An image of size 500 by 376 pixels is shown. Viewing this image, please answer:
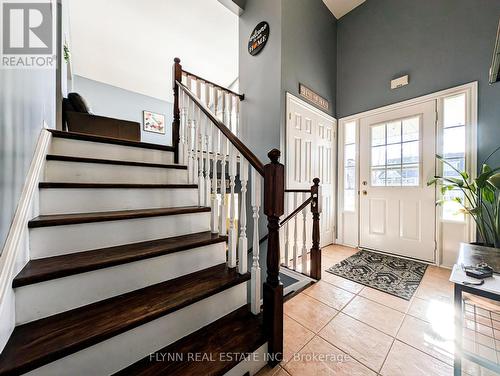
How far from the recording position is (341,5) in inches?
128

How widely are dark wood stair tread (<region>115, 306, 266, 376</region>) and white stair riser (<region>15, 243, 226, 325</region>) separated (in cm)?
33

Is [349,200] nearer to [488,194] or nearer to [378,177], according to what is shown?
[378,177]

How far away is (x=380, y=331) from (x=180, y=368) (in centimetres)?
133

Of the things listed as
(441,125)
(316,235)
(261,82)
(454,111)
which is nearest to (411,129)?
(441,125)

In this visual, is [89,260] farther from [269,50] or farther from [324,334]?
[269,50]

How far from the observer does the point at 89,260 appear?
956mm

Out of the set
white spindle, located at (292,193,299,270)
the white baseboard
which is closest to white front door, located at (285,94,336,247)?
white spindle, located at (292,193,299,270)

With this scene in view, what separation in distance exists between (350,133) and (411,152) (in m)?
0.92

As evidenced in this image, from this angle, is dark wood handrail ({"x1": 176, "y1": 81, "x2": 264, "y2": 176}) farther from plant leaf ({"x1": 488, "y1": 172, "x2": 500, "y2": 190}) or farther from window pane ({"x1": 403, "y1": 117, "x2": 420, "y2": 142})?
window pane ({"x1": 403, "y1": 117, "x2": 420, "y2": 142})

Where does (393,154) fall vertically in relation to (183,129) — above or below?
below

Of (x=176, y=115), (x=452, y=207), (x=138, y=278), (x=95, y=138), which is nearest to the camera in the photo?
(x=138, y=278)

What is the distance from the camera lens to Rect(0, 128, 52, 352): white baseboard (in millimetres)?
685

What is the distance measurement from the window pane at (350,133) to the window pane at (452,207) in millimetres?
1407

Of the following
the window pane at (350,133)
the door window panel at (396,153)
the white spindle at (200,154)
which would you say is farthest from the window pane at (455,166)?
the white spindle at (200,154)
